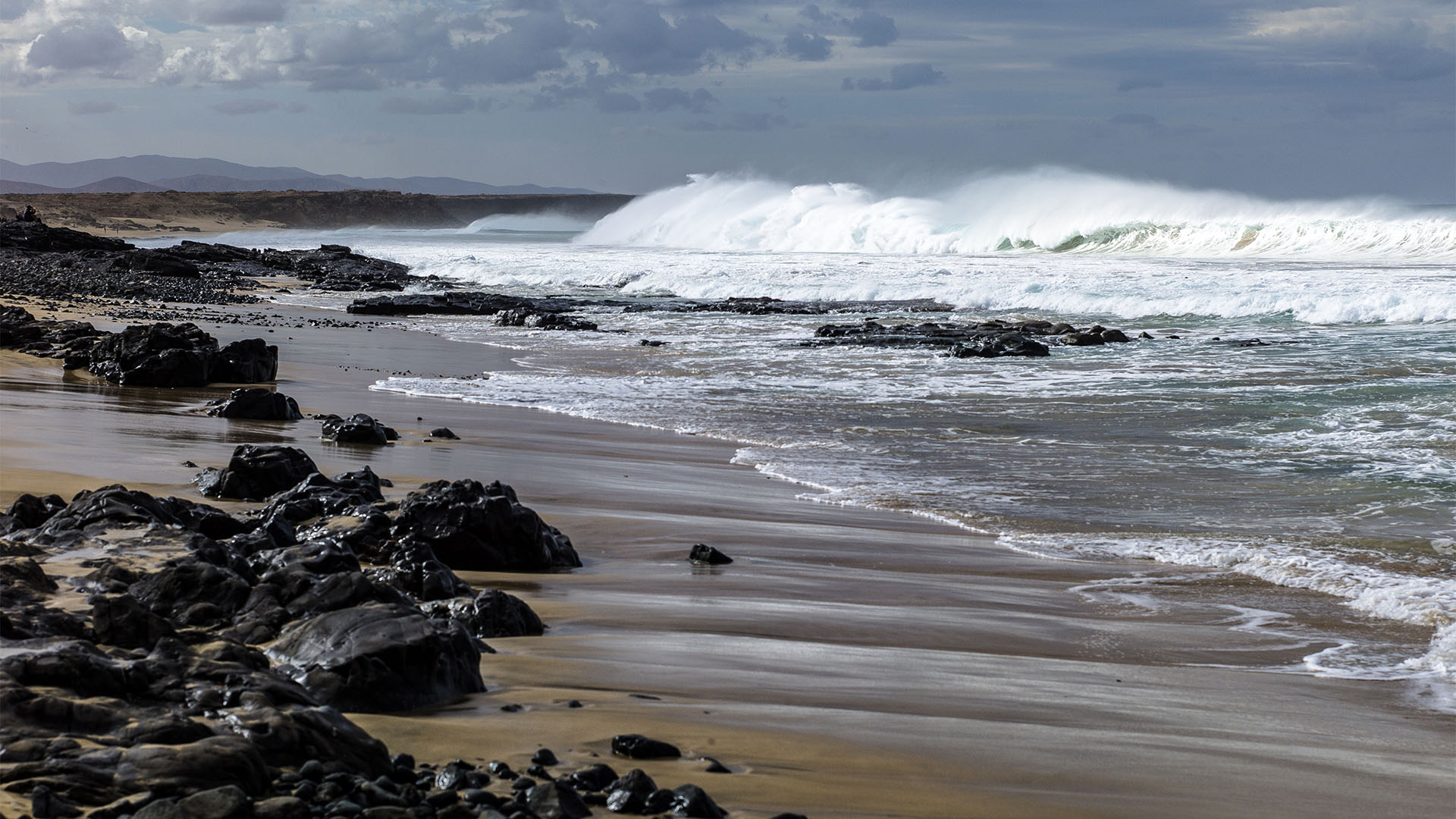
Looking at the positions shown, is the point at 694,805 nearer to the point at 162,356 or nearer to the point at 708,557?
the point at 708,557

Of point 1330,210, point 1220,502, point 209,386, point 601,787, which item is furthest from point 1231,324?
point 1330,210

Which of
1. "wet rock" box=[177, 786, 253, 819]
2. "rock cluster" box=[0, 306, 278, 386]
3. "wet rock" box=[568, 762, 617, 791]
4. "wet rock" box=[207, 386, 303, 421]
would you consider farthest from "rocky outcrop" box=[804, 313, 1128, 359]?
"wet rock" box=[177, 786, 253, 819]

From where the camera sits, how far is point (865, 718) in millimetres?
3174

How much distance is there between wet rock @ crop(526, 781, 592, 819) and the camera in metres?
2.30

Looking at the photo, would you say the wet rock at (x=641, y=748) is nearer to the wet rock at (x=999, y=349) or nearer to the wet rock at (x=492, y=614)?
the wet rock at (x=492, y=614)

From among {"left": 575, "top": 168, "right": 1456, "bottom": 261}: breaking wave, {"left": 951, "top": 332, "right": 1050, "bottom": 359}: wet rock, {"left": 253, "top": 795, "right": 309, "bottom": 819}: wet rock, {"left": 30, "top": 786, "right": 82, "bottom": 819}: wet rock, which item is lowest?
{"left": 253, "top": 795, "right": 309, "bottom": 819}: wet rock

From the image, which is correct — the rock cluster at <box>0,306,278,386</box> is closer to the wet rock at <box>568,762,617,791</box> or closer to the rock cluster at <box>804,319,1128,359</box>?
the wet rock at <box>568,762,617,791</box>

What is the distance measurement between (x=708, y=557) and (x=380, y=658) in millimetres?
2366

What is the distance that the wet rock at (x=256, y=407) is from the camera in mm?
8352

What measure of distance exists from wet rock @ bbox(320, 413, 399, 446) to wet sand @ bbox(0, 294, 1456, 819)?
0.38 metres

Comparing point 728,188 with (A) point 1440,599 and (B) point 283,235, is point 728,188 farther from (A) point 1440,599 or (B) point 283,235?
(A) point 1440,599

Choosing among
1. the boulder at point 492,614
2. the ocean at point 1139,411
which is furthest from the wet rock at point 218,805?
the ocean at point 1139,411

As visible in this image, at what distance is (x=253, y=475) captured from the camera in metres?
5.43

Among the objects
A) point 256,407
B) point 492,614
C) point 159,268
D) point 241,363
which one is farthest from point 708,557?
point 159,268
